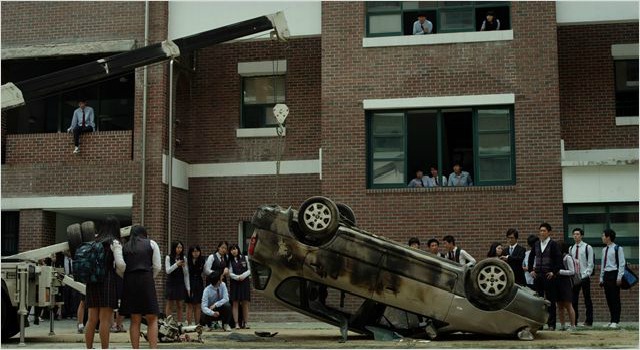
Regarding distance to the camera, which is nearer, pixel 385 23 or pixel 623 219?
pixel 623 219

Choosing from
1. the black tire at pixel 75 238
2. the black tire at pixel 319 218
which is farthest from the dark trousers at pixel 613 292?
the black tire at pixel 75 238

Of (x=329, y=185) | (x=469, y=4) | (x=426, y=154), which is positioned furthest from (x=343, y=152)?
(x=469, y=4)

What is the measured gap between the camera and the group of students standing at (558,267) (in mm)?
16062

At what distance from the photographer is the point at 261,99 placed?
2389 cm

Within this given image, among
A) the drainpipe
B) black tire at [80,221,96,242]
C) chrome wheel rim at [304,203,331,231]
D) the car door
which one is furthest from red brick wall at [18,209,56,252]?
the car door

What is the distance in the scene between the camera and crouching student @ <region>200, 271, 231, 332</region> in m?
17.4

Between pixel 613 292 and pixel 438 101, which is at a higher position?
pixel 438 101

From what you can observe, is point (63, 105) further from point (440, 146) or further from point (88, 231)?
point (88, 231)

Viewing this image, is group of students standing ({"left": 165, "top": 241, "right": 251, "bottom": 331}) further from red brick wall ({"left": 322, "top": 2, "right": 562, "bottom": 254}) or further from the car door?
the car door

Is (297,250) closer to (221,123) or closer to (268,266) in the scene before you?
(268,266)

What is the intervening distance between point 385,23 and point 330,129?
2698 mm

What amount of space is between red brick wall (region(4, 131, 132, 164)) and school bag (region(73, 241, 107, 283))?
10.5m

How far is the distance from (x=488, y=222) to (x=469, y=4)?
486 cm

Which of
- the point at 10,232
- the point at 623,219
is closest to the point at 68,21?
the point at 10,232
